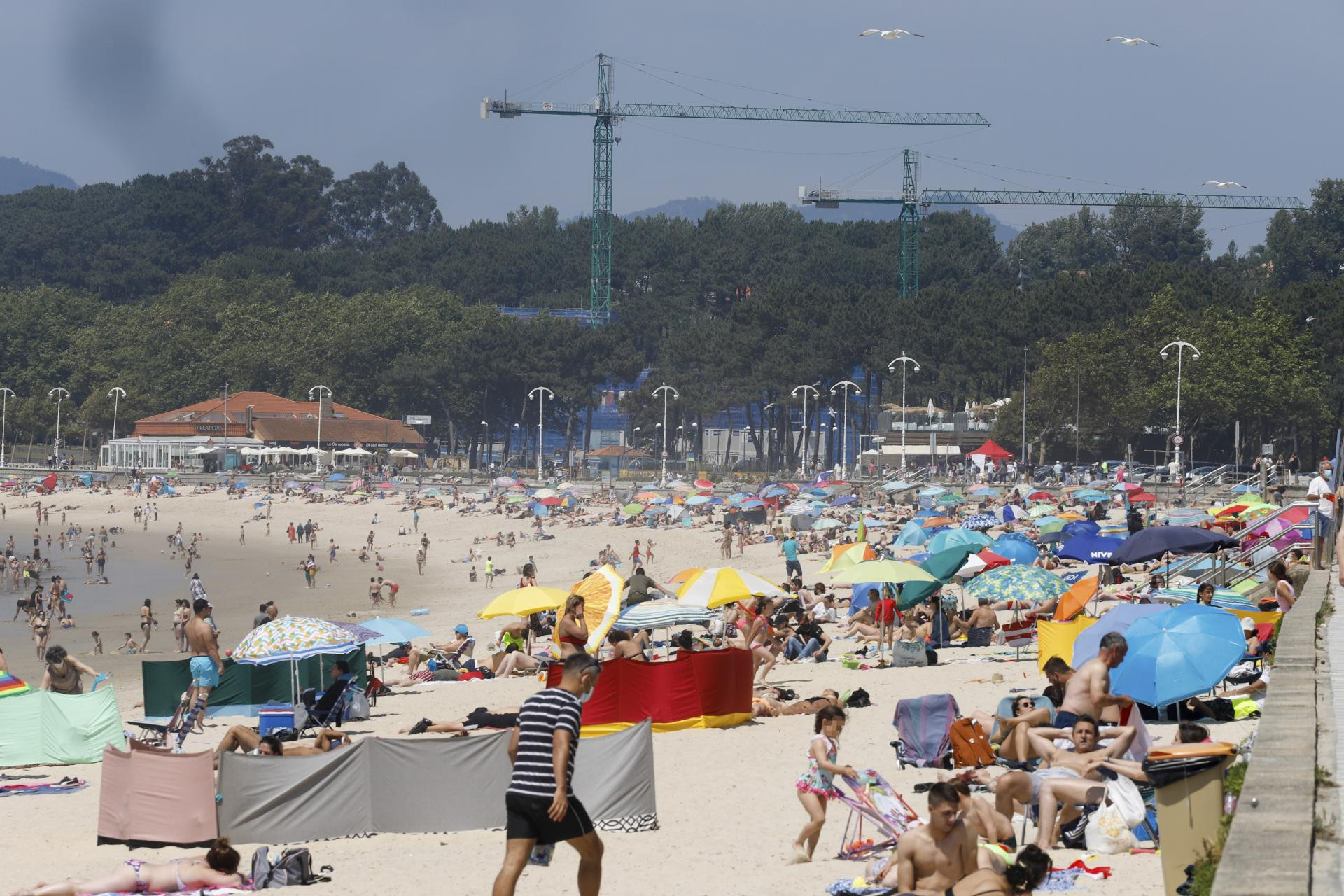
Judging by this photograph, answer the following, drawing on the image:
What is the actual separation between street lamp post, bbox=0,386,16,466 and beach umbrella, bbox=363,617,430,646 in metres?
84.0

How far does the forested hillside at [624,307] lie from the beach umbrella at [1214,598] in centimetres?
4157

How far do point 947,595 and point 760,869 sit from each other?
1327 centimetres

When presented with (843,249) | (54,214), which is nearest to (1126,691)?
(843,249)

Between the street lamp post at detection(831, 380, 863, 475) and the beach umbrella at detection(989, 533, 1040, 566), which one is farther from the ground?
the street lamp post at detection(831, 380, 863, 475)

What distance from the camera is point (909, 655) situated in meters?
15.4

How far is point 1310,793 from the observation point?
5.85 m

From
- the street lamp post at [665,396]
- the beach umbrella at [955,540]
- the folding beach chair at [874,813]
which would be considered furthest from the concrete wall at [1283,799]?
the street lamp post at [665,396]

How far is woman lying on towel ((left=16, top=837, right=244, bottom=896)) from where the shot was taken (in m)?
7.92

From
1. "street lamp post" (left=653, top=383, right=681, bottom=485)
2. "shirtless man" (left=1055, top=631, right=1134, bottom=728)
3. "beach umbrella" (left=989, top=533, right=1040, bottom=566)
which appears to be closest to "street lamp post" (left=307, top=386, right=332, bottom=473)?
"street lamp post" (left=653, top=383, right=681, bottom=485)

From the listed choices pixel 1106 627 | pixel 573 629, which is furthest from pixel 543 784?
pixel 1106 627

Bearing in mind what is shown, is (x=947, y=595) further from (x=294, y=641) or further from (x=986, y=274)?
(x=986, y=274)

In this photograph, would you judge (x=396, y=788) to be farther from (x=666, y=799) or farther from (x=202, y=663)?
(x=202, y=663)

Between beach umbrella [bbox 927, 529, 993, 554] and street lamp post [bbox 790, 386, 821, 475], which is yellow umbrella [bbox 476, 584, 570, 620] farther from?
street lamp post [bbox 790, 386, 821, 475]

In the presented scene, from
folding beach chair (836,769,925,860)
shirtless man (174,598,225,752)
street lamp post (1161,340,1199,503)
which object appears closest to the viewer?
folding beach chair (836,769,925,860)
